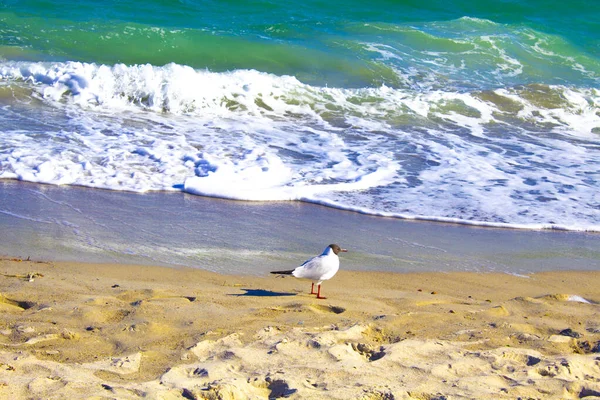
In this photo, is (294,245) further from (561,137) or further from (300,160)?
(561,137)

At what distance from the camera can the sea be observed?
7.82 m

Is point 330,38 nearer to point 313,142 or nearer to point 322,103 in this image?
point 322,103

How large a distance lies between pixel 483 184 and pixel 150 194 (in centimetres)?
369

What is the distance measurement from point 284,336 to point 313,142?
19.9 feet

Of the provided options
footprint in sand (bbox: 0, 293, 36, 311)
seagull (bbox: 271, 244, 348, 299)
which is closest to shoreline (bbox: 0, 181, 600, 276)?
seagull (bbox: 271, 244, 348, 299)

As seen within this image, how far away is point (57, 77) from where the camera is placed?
39.4ft

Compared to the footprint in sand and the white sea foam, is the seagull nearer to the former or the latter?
the footprint in sand

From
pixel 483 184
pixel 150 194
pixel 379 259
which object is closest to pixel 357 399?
pixel 379 259

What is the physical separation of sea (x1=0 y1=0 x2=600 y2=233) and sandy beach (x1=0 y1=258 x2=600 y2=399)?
2.17 metres

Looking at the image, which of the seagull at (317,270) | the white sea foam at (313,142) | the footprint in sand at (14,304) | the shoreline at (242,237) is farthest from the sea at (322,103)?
the footprint in sand at (14,304)

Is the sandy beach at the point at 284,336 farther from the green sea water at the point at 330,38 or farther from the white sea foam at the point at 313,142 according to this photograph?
the green sea water at the point at 330,38

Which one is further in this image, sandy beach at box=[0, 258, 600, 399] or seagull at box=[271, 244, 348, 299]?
seagull at box=[271, 244, 348, 299]

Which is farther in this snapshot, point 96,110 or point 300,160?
point 96,110

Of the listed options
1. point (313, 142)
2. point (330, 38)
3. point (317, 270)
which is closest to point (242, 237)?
point (317, 270)
